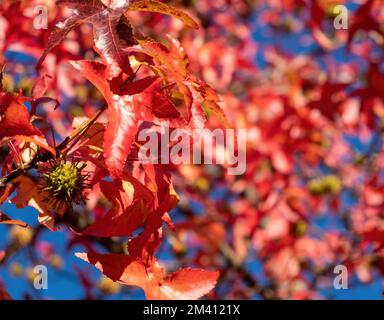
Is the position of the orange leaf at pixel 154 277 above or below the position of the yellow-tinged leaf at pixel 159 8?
below

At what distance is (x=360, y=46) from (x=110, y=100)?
189 inches

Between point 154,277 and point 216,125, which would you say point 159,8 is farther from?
point 216,125

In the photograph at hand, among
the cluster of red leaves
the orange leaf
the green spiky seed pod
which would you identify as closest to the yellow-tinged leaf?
the cluster of red leaves

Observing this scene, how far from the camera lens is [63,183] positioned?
1412 mm

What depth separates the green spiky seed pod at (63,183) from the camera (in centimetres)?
142

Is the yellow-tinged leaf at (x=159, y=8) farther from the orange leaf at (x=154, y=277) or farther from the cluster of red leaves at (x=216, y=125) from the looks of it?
the orange leaf at (x=154, y=277)

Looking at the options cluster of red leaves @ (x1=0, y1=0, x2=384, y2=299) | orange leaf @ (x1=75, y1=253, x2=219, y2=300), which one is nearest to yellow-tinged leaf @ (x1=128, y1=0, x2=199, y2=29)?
cluster of red leaves @ (x1=0, y1=0, x2=384, y2=299)

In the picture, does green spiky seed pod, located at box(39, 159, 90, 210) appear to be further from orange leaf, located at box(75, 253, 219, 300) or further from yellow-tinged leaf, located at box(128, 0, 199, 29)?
yellow-tinged leaf, located at box(128, 0, 199, 29)

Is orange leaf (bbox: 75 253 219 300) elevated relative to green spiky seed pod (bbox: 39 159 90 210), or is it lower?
lower

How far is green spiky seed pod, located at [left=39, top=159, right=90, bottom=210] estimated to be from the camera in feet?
4.65

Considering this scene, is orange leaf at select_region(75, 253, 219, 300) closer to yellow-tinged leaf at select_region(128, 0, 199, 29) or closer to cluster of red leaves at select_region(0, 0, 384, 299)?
cluster of red leaves at select_region(0, 0, 384, 299)

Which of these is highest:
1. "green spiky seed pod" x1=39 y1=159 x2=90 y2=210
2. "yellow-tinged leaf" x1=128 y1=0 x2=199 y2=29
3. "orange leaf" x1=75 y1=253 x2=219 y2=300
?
"yellow-tinged leaf" x1=128 y1=0 x2=199 y2=29

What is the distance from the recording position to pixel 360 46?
570cm

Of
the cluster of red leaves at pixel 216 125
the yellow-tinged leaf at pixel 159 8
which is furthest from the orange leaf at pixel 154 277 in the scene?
the yellow-tinged leaf at pixel 159 8
